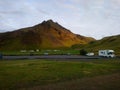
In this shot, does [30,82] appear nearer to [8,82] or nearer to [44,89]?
[8,82]

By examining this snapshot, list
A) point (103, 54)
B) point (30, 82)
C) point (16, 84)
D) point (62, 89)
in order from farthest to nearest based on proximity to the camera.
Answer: point (103, 54)
point (30, 82)
point (16, 84)
point (62, 89)

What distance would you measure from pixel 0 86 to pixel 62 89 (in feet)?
24.3

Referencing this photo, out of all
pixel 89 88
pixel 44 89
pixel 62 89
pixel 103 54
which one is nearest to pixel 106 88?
pixel 89 88

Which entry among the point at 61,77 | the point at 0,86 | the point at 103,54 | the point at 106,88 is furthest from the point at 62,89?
the point at 103,54

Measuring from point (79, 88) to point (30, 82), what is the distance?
296 inches

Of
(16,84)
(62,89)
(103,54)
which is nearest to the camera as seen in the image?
(62,89)

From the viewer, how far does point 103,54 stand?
109562 mm

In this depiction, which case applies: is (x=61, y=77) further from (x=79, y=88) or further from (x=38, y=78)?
(x=79, y=88)

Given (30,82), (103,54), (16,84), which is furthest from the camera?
(103,54)

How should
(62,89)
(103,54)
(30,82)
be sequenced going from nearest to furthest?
(62,89) < (30,82) < (103,54)

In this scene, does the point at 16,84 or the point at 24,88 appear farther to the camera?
the point at 16,84

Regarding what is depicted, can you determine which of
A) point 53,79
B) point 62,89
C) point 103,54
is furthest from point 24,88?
point 103,54

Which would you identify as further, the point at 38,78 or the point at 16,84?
the point at 38,78

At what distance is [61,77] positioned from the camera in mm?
37562
